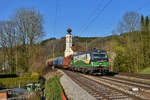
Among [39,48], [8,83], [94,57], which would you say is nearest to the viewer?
[94,57]

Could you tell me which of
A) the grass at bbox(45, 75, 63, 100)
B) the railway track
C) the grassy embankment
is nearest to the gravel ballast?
the railway track

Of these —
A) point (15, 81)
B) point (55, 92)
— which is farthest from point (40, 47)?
point (55, 92)

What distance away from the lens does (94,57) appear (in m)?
20.1

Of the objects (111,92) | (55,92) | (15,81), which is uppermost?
(111,92)

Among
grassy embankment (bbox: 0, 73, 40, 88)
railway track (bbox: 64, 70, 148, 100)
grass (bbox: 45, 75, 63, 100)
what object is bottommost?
grassy embankment (bbox: 0, 73, 40, 88)

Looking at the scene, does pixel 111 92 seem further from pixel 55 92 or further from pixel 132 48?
pixel 132 48

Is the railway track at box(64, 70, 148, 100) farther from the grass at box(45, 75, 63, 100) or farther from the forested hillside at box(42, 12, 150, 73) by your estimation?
the forested hillside at box(42, 12, 150, 73)

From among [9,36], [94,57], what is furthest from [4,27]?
[94,57]

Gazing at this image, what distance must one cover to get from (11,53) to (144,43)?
2578 cm

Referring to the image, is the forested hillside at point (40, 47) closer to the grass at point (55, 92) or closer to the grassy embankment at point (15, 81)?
the grassy embankment at point (15, 81)

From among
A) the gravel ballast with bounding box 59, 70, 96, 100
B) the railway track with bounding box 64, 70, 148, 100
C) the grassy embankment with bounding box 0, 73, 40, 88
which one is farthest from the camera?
the grassy embankment with bounding box 0, 73, 40, 88

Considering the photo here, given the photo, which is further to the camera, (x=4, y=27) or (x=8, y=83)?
(x=4, y=27)

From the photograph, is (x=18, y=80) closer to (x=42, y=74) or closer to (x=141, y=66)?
(x=42, y=74)

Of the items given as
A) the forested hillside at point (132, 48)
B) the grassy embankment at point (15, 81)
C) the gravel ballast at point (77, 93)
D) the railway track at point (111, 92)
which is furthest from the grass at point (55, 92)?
the forested hillside at point (132, 48)
